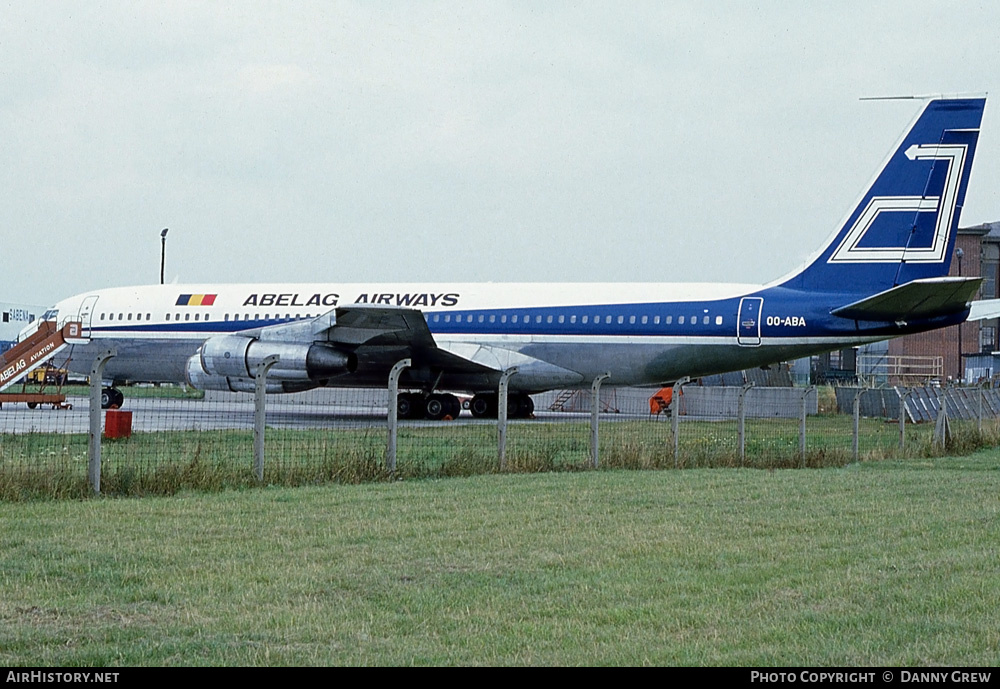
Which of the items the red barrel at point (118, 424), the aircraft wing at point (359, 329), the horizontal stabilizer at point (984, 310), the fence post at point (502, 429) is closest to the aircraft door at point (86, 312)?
the aircraft wing at point (359, 329)

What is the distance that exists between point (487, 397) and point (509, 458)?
15.2 m

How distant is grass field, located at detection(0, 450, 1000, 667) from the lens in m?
5.26

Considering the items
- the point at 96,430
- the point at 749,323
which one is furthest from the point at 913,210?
the point at 96,430

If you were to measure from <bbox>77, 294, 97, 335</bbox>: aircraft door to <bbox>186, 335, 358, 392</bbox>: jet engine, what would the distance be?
5225 millimetres

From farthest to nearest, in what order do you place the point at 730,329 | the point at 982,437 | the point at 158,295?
the point at 158,295 → the point at 730,329 → the point at 982,437

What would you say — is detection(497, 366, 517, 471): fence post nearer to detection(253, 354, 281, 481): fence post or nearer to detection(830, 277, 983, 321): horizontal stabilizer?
detection(253, 354, 281, 481): fence post

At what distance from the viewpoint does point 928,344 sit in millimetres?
70688

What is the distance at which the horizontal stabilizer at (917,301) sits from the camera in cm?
2222

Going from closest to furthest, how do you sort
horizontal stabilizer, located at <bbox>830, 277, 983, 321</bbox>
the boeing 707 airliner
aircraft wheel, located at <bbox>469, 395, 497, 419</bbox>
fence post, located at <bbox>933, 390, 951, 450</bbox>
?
1. fence post, located at <bbox>933, 390, 951, 450</bbox>
2. horizontal stabilizer, located at <bbox>830, 277, 983, 321</bbox>
3. the boeing 707 airliner
4. aircraft wheel, located at <bbox>469, 395, 497, 419</bbox>

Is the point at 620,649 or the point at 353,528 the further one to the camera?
the point at 353,528

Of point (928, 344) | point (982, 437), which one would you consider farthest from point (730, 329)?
point (928, 344)

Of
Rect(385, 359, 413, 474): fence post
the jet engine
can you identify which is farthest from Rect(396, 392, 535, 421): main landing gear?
Rect(385, 359, 413, 474): fence post

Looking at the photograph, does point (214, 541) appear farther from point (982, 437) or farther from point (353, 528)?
point (982, 437)

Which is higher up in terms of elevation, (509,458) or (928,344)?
(928,344)
